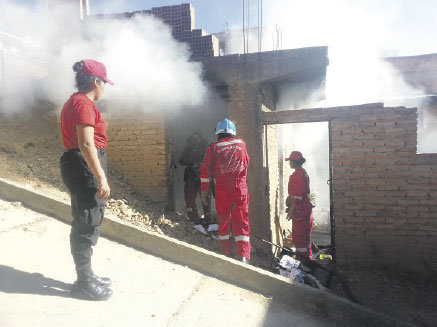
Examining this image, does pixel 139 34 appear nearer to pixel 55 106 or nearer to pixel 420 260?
pixel 55 106

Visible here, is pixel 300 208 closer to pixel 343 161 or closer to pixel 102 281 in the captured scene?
pixel 343 161

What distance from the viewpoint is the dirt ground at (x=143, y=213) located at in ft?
14.1

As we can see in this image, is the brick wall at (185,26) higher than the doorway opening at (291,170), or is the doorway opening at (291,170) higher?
the brick wall at (185,26)

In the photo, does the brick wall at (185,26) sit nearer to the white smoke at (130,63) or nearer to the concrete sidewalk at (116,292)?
the white smoke at (130,63)

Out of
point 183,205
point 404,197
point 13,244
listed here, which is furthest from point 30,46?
point 404,197

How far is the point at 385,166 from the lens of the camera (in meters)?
4.95

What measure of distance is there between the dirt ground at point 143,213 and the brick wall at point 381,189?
1.04ft

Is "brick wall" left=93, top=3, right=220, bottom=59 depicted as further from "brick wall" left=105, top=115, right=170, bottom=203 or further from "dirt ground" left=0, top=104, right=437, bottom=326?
"dirt ground" left=0, top=104, right=437, bottom=326

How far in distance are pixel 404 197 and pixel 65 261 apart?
4.95m

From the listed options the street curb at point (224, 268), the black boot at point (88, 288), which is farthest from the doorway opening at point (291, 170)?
the black boot at point (88, 288)

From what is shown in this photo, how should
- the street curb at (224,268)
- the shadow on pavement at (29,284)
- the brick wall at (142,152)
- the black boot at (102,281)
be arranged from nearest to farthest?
the shadow on pavement at (29,284) < the black boot at (102,281) < the street curb at (224,268) < the brick wall at (142,152)

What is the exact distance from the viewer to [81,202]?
2.05m

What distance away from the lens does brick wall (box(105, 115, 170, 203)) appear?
5430 millimetres

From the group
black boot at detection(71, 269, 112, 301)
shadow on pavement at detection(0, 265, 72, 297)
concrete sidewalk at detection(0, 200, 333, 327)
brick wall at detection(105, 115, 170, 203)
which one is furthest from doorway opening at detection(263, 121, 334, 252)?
shadow on pavement at detection(0, 265, 72, 297)
